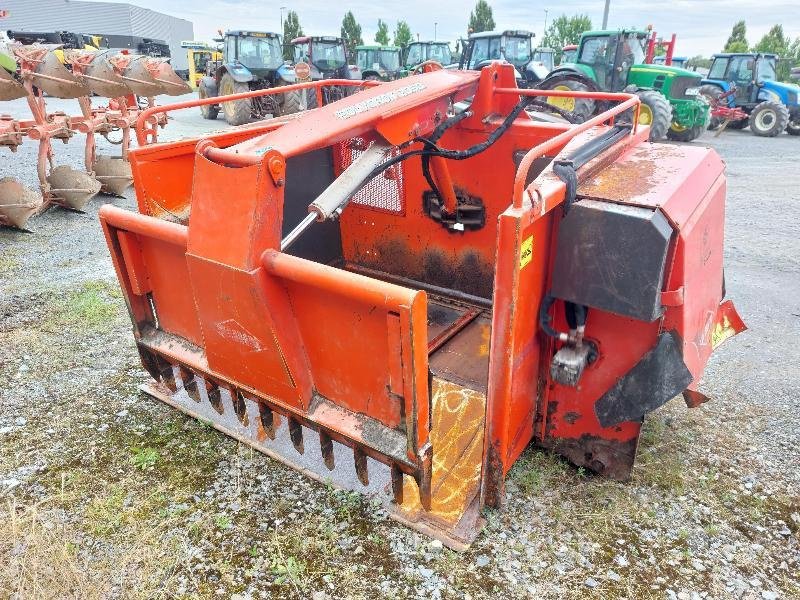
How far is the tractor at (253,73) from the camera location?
1298 cm

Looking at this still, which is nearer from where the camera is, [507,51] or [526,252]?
[526,252]

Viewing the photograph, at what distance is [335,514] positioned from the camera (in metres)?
2.39

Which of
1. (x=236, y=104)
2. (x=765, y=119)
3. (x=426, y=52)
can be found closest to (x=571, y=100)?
(x=765, y=119)

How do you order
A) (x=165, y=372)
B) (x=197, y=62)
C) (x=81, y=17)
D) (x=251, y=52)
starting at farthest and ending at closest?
(x=81, y=17) → (x=197, y=62) → (x=251, y=52) → (x=165, y=372)

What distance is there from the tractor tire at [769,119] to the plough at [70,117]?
1290cm

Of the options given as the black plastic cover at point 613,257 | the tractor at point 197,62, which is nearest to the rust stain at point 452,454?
the black plastic cover at point 613,257

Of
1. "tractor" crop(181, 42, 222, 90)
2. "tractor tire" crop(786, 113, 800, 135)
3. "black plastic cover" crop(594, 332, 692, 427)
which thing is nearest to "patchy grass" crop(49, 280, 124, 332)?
"black plastic cover" crop(594, 332, 692, 427)

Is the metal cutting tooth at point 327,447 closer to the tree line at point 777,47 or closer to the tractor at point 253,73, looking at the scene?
the tractor at point 253,73

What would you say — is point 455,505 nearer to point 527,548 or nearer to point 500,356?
point 527,548

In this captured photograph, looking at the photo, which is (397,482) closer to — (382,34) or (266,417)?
(266,417)

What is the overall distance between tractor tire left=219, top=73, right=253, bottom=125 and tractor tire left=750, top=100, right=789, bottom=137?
11.8m

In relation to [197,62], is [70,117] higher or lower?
higher

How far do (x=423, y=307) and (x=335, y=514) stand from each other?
113 centimetres

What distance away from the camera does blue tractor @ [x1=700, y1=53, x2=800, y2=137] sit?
13344 millimetres
